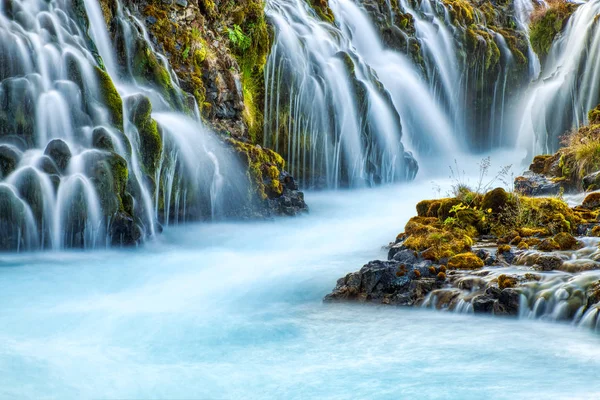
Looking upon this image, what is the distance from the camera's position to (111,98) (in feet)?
44.5

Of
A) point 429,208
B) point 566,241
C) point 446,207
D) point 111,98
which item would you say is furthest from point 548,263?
point 111,98

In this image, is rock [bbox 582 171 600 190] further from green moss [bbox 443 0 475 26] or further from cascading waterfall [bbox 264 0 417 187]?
green moss [bbox 443 0 475 26]

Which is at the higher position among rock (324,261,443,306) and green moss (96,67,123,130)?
green moss (96,67,123,130)

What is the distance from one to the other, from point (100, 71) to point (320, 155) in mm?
8786

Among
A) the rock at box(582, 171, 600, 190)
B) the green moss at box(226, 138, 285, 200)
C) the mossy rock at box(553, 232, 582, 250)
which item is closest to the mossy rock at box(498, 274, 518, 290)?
the mossy rock at box(553, 232, 582, 250)

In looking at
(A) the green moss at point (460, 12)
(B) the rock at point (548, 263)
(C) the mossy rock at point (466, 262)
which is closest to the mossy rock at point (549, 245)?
(B) the rock at point (548, 263)

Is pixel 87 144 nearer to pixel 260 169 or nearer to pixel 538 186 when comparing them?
pixel 260 169

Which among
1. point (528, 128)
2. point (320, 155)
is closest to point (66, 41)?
point (320, 155)

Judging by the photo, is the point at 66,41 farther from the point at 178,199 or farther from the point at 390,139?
the point at 390,139

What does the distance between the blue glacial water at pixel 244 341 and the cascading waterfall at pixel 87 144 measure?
2.73 feet

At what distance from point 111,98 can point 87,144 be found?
1.26 meters

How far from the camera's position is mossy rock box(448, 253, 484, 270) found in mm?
9047

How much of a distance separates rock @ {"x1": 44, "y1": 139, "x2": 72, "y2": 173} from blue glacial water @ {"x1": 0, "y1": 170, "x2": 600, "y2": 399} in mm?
1636

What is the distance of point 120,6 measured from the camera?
16.2 m
